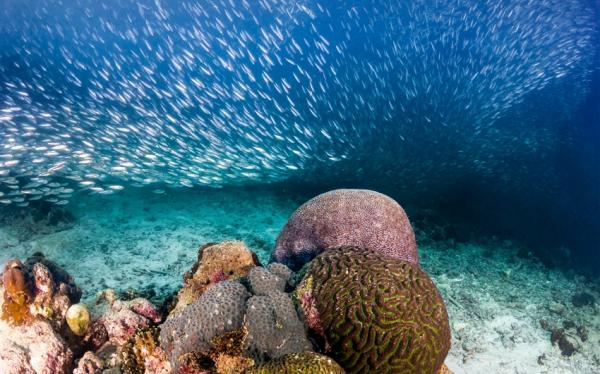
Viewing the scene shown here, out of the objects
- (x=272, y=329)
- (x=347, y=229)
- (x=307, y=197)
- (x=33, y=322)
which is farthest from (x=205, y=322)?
(x=307, y=197)

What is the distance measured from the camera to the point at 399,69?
18.2 metres

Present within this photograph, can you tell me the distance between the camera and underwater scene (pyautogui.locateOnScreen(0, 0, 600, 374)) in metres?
3.30

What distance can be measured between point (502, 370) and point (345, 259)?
5.48m

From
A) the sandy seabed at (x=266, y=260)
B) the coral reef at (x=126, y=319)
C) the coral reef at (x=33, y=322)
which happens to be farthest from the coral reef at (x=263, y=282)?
the sandy seabed at (x=266, y=260)

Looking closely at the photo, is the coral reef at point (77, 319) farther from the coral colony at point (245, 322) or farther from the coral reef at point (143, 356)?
the coral reef at point (143, 356)

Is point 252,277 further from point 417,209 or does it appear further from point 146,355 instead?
point 417,209

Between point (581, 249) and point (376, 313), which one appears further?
point (581, 249)

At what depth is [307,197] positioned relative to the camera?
1627 cm

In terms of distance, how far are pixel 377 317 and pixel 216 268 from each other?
7.07ft

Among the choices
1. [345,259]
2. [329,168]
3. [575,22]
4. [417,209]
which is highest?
[575,22]

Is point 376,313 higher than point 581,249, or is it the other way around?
point 376,313

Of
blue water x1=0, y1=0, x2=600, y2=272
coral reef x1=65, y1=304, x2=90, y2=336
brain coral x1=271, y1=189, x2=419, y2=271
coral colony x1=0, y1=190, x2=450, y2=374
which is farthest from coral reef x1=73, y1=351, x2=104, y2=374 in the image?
blue water x1=0, y1=0, x2=600, y2=272

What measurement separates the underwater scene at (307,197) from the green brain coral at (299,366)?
0.02 metres

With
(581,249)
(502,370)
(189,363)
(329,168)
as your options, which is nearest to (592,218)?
(581,249)
